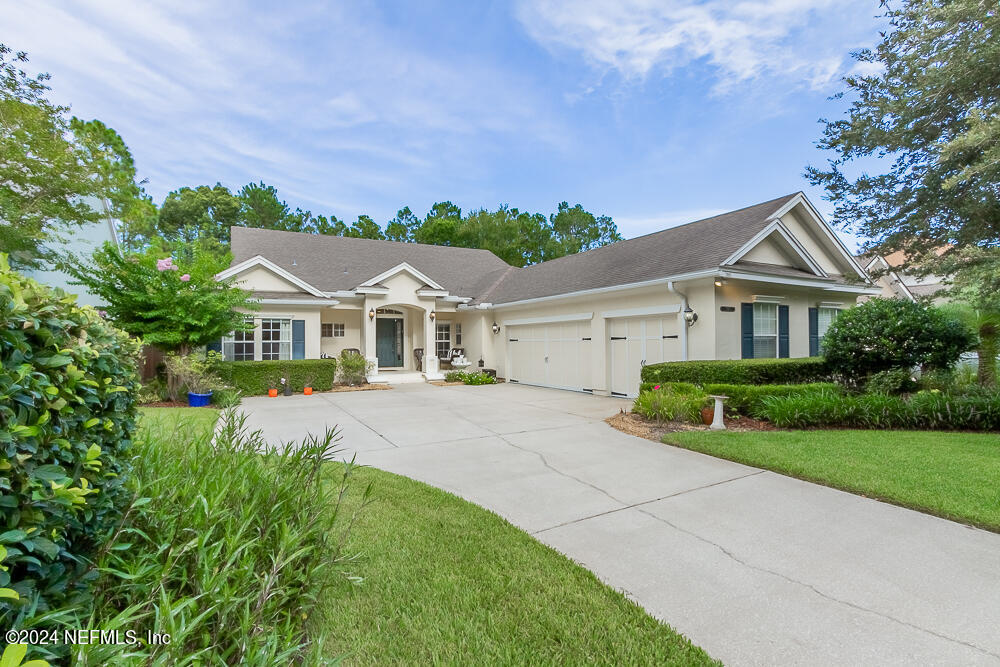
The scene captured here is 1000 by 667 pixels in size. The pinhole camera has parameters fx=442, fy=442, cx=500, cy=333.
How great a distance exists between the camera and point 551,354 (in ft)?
49.5

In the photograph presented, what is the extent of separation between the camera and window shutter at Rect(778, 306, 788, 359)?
37.8 ft

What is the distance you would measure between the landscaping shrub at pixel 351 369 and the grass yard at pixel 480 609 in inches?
473

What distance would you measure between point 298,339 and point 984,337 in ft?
57.2

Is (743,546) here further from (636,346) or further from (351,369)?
(351,369)

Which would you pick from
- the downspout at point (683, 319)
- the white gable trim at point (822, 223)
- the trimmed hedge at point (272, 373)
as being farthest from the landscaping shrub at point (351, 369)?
the white gable trim at point (822, 223)

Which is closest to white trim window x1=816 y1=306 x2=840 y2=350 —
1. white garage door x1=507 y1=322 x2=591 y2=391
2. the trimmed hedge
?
white garage door x1=507 y1=322 x2=591 y2=391

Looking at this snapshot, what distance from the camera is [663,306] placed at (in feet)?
37.2

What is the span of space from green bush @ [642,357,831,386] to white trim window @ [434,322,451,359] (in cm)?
1183

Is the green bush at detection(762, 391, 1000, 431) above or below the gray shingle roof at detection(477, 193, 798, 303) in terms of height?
below

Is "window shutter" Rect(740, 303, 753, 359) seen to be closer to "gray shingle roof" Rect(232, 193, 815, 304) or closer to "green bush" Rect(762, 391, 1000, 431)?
"gray shingle roof" Rect(232, 193, 815, 304)

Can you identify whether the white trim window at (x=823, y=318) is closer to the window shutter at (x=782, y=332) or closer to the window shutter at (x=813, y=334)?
the window shutter at (x=813, y=334)

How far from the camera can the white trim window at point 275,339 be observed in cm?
1434

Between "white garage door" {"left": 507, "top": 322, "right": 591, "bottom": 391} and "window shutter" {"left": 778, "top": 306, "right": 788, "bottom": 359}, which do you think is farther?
"white garage door" {"left": 507, "top": 322, "right": 591, "bottom": 391}

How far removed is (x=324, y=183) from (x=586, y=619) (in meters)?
22.9
